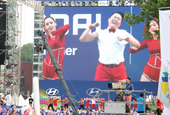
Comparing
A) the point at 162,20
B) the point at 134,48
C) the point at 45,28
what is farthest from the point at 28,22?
the point at 162,20

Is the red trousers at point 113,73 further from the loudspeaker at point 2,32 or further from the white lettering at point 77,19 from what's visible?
the loudspeaker at point 2,32

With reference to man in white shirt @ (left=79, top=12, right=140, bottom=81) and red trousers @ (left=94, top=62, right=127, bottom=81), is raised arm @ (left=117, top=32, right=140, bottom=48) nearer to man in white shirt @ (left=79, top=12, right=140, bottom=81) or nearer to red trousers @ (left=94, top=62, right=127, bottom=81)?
man in white shirt @ (left=79, top=12, right=140, bottom=81)

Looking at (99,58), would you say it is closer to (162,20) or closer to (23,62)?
(162,20)

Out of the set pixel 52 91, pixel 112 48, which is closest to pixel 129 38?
pixel 112 48

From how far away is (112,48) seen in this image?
93.6 feet

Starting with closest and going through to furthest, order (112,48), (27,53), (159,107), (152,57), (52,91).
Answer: (159,107)
(152,57)
(112,48)
(52,91)
(27,53)

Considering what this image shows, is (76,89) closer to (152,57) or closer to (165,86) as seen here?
(152,57)

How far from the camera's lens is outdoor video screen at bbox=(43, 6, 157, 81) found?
28.8 meters

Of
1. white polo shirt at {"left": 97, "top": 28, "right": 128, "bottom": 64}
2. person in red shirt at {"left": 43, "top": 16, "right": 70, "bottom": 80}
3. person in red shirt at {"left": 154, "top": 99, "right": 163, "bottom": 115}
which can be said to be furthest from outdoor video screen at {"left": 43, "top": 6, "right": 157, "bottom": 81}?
person in red shirt at {"left": 154, "top": 99, "right": 163, "bottom": 115}

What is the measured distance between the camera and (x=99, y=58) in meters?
29.1

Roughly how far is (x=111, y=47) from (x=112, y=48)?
0.13 m

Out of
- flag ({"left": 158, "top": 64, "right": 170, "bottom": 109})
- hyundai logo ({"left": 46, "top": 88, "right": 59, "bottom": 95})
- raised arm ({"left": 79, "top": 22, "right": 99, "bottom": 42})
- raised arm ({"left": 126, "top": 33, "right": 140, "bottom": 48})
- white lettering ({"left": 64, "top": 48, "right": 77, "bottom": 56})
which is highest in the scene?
raised arm ({"left": 79, "top": 22, "right": 99, "bottom": 42})

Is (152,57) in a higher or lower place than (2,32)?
lower

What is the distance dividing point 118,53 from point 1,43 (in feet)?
44.0
